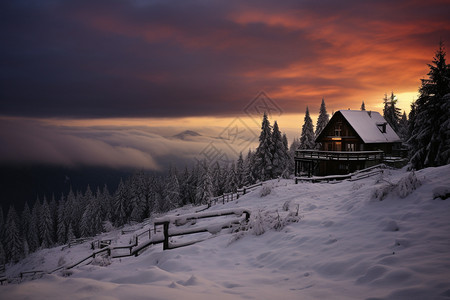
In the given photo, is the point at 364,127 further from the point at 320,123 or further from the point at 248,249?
the point at 248,249

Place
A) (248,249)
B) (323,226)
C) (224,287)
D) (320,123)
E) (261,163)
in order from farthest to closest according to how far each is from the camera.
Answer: (320,123)
(261,163)
(323,226)
(248,249)
(224,287)

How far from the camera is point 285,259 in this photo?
6.35 meters

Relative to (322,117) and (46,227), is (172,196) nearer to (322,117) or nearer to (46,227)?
(322,117)

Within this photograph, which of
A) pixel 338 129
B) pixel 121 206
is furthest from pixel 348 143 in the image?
pixel 121 206

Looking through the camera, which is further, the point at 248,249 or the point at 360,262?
the point at 248,249

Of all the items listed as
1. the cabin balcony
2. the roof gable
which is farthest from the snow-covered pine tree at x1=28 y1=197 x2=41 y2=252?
the roof gable

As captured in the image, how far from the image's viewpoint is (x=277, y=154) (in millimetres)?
43750

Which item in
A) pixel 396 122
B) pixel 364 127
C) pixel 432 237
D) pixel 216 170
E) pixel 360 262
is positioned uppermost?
pixel 396 122

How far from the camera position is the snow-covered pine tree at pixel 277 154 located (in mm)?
43109

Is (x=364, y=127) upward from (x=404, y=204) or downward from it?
upward

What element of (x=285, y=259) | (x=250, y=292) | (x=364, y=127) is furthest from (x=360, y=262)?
(x=364, y=127)

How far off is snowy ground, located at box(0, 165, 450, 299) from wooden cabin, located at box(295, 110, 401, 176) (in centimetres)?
2146

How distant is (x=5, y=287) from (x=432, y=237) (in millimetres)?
8994

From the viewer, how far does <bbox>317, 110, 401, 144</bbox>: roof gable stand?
3433cm
